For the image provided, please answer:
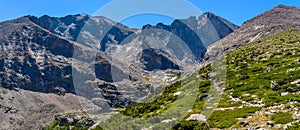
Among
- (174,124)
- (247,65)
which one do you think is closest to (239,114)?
(174,124)

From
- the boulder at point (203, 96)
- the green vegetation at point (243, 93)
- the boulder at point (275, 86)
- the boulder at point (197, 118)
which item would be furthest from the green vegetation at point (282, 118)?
the boulder at point (203, 96)

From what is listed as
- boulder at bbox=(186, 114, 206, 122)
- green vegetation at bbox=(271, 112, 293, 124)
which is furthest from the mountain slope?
boulder at bbox=(186, 114, 206, 122)

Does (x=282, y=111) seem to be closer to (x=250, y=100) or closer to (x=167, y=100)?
(x=250, y=100)

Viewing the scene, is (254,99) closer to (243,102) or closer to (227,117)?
(243,102)

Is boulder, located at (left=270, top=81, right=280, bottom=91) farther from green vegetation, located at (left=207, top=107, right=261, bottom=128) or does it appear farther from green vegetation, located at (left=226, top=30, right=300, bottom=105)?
green vegetation, located at (left=207, top=107, right=261, bottom=128)

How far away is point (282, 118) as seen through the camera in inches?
1170

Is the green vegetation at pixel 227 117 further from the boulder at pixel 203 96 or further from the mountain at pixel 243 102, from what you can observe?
the boulder at pixel 203 96

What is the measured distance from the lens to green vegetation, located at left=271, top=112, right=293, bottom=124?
29.1m


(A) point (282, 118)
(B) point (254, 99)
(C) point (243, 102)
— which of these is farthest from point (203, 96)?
(A) point (282, 118)

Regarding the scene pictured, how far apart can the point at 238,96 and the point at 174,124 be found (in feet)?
35.0

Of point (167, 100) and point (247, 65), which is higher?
point (247, 65)

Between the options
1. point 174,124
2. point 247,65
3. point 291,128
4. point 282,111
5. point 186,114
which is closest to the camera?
point 291,128

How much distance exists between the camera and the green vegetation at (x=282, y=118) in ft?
95.6

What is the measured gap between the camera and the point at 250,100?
130 ft
